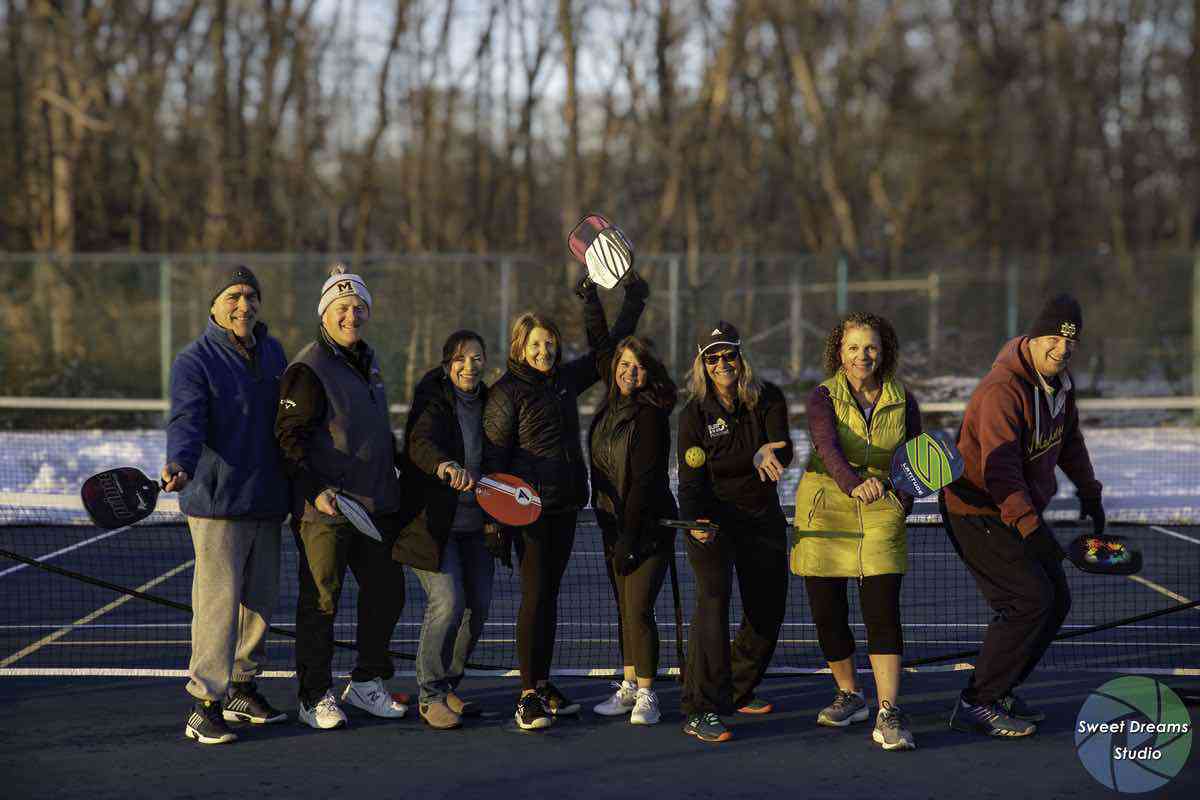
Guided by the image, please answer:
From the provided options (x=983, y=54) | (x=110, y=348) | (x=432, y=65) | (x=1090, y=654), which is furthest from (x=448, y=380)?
(x=983, y=54)

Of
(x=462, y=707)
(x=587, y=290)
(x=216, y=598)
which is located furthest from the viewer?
(x=587, y=290)

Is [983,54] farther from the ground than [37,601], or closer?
farther from the ground

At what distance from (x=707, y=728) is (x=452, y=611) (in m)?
1.19

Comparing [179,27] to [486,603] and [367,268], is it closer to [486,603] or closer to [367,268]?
[367,268]

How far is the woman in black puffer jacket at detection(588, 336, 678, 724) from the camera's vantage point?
21.1ft

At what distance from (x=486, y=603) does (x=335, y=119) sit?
23.2m

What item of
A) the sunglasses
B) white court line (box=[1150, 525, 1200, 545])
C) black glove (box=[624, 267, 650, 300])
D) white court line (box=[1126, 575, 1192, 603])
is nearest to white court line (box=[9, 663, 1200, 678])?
the sunglasses

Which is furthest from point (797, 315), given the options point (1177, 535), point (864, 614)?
point (864, 614)

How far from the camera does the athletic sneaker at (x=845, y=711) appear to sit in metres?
6.46

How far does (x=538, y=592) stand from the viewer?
21.5 feet

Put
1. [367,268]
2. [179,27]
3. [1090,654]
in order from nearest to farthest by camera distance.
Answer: [1090,654] → [367,268] → [179,27]

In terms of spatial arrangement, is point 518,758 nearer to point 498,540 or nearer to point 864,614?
point 498,540

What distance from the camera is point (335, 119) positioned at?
93.7ft

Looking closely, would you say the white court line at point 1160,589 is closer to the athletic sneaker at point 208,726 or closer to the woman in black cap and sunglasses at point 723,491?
the woman in black cap and sunglasses at point 723,491
